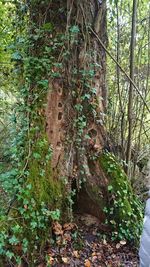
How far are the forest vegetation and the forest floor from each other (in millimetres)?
20

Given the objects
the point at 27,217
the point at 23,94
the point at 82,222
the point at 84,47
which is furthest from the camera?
the point at 82,222

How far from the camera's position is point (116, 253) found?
3.17 meters

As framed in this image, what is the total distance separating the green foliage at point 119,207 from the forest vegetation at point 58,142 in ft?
0.04

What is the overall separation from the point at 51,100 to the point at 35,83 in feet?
0.86

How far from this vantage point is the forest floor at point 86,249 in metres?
2.89

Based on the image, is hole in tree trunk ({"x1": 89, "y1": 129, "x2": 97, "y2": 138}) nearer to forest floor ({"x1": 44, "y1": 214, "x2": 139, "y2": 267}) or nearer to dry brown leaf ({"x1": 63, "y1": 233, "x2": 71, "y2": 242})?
forest floor ({"x1": 44, "y1": 214, "x2": 139, "y2": 267})

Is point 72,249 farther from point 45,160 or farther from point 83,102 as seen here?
point 83,102

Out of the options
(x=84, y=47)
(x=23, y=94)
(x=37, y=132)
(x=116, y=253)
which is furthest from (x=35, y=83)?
(x=116, y=253)

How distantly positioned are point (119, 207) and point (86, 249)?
0.61 m

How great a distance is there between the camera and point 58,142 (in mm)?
3170

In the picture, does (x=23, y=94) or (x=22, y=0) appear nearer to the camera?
(x=23, y=94)

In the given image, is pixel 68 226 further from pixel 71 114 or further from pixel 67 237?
pixel 71 114

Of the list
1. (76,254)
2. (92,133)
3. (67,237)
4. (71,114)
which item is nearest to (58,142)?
(71,114)

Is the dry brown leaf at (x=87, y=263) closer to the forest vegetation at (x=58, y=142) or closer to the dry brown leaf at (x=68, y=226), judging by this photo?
the forest vegetation at (x=58, y=142)
